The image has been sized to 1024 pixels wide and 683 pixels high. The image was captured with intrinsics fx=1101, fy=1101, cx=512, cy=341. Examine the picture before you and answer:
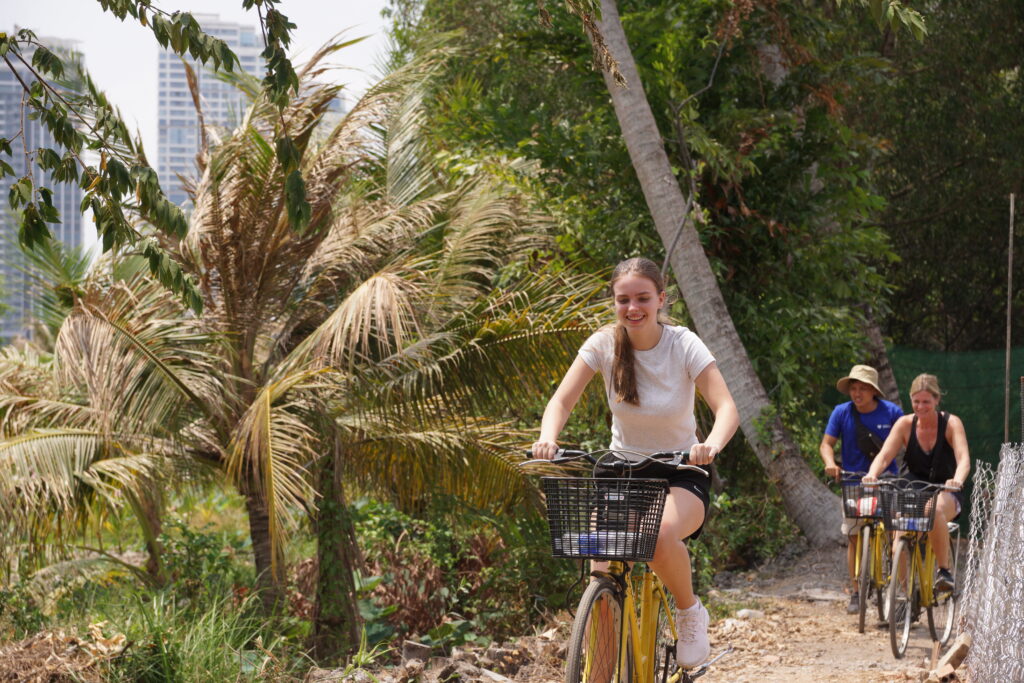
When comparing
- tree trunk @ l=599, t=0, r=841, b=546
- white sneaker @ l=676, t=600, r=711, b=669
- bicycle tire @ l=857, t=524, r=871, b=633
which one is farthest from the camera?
tree trunk @ l=599, t=0, r=841, b=546

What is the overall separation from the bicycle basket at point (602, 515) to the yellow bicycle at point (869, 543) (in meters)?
4.38

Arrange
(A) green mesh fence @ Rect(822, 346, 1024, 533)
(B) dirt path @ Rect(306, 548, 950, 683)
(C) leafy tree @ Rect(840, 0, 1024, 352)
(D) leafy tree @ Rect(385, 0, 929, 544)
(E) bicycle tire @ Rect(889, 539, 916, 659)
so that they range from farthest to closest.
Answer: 1. (C) leafy tree @ Rect(840, 0, 1024, 352)
2. (A) green mesh fence @ Rect(822, 346, 1024, 533)
3. (D) leafy tree @ Rect(385, 0, 929, 544)
4. (E) bicycle tire @ Rect(889, 539, 916, 659)
5. (B) dirt path @ Rect(306, 548, 950, 683)

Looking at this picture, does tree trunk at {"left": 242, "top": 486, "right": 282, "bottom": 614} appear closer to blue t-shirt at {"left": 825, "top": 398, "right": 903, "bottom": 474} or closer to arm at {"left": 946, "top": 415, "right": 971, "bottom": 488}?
blue t-shirt at {"left": 825, "top": 398, "right": 903, "bottom": 474}

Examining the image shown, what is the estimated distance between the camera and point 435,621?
412 inches

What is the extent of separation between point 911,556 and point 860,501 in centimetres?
49

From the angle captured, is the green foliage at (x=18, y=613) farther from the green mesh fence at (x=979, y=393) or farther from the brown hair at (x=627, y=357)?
the green mesh fence at (x=979, y=393)

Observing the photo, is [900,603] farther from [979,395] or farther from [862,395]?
[979,395]

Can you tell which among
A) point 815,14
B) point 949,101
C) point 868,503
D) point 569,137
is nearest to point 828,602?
point 868,503

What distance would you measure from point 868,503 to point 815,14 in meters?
6.06

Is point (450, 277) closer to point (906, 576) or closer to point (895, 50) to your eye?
point (906, 576)

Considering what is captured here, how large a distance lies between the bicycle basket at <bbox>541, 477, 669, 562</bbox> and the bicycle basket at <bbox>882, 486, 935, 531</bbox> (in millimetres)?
4063

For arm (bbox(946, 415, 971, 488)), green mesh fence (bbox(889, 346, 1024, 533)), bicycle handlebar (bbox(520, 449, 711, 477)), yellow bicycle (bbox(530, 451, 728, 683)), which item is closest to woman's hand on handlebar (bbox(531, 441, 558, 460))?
bicycle handlebar (bbox(520, 449, 711, 477))

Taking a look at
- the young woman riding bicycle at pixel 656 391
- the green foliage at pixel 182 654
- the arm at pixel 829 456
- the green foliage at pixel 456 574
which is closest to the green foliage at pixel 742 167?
the arm at pixel 829 456

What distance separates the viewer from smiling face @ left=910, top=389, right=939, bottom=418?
7367 millimetres
